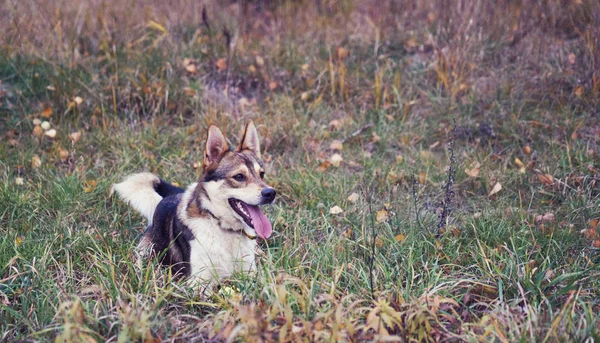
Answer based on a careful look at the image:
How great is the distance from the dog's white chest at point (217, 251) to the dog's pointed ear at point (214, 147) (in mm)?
476

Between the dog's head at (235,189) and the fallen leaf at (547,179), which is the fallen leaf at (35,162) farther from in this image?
the fallen leaf at (547,179)

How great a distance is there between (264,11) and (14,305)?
5966mm

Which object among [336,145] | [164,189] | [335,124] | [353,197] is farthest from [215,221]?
[335,124]

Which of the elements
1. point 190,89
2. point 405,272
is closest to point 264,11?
point 190,89

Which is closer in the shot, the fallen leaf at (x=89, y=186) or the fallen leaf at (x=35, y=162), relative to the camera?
the fallen leaf at (x=89, y=186)

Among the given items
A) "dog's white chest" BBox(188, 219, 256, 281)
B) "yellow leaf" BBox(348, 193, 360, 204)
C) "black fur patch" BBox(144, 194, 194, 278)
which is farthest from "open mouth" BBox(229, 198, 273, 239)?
"yellow leaf" BBox(348, 193, 360, 204)

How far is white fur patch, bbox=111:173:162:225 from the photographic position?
4.06 m

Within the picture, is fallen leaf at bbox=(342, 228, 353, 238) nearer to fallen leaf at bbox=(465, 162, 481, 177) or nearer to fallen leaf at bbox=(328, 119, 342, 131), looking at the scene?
fallen leaf at bbox=(465, 162, 481, 177)

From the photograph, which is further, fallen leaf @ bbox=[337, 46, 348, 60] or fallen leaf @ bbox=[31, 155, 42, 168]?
fallen leaf @ bbox=[337, 46, 348, 60]

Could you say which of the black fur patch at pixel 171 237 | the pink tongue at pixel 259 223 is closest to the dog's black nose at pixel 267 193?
the pink tongue at pixel 259 223

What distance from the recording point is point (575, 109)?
18.6 feet

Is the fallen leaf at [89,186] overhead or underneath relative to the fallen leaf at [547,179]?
overhead

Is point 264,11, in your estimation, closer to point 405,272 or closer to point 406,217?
point 406,217

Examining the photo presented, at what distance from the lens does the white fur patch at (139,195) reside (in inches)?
160
